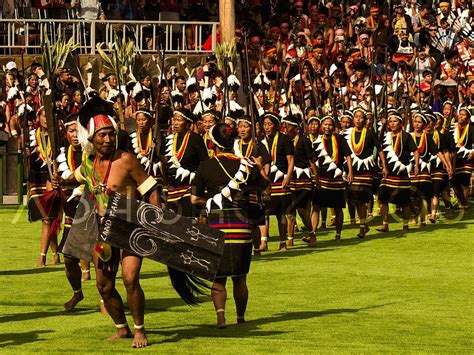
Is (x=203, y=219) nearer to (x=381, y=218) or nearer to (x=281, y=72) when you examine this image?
(x=381, y=218)

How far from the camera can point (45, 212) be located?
647 inches

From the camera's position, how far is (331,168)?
19891 millimetres

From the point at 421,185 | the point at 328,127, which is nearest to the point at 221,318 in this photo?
the point at 328,127

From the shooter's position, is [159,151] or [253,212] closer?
[253,212]

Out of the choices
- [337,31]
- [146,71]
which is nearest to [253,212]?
[146,71]

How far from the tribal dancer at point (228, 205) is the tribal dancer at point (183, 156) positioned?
4.45 meters

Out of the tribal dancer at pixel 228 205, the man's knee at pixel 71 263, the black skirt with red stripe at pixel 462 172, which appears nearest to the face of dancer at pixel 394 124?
the black skirt with red stripe at pixel 462 172

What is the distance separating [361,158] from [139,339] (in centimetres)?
985

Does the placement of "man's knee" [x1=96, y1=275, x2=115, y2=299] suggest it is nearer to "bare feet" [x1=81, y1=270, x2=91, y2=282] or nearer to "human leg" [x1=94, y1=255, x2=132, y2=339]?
"human leg" [x1=94, y1=255, x2=132, y2=339]

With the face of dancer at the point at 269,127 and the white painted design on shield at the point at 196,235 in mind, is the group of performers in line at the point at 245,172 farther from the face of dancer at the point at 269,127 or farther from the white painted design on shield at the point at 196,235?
the white painted design on shield at the point at 196,235

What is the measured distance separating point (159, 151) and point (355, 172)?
3736 mm

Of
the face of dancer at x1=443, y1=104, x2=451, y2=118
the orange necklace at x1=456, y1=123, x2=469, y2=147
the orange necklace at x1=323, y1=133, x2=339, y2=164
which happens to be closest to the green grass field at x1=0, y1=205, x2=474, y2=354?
the orange necklace at x1=323, y1=133, x2=339, y2=164

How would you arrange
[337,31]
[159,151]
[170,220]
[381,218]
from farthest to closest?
[337,31]
[381,218]
[159,151]
[170,220]

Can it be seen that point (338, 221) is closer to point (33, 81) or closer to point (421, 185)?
point (421, 185)
